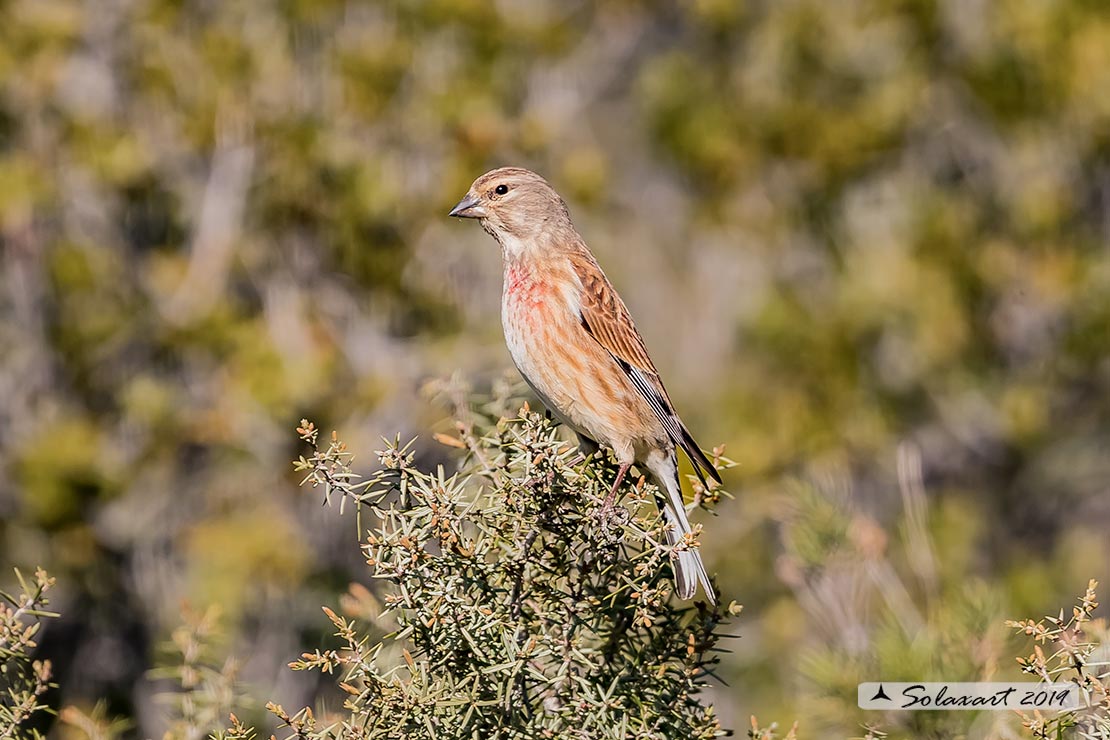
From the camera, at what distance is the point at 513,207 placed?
502 centimetres

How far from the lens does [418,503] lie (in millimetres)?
2844

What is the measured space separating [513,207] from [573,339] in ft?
2.37

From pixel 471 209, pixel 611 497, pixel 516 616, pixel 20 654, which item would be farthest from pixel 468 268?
pixel 20 654

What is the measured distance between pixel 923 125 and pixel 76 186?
5.13 m

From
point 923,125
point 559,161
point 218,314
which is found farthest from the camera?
point 923,125

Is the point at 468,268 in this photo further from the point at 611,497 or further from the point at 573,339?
the point at 611,497

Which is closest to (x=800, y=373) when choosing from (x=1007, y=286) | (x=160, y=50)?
(x=1007, y=286)

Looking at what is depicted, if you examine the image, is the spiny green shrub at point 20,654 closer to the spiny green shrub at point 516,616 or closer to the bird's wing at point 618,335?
the spiny green shrub at point 516,616

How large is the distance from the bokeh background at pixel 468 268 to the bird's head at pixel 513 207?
162cm

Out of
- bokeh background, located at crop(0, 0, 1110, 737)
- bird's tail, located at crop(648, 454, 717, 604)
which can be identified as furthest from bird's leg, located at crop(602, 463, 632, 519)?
bokeh background, located at crop(0, 0, 1110, 737)

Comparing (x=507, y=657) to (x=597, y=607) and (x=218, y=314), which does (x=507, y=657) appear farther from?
(x=218, y=314)

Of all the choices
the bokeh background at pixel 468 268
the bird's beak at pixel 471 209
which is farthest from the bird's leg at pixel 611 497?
the bokeh background at pixel 468 268

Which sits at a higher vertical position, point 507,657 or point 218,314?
point 218,314

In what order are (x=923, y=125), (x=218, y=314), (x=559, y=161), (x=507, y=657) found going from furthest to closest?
1. (x=923, y=125)
2. (x=559, y=161)
3. (x=218, y=314)
4. (x=507, y=657)
